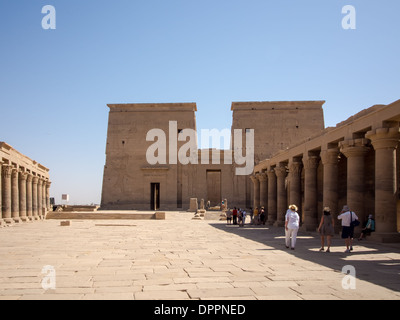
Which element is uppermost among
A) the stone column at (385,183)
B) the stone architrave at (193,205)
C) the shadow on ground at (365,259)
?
the stone column at (385,183)

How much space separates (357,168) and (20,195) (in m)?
22.5

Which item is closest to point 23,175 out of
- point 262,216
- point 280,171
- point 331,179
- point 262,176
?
point 262,176

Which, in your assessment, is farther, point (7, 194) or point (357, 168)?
point (7, 194)

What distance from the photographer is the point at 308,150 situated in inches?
635

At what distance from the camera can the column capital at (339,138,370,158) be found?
1212 centimetres

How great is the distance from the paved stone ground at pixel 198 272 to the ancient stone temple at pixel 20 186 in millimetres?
13160

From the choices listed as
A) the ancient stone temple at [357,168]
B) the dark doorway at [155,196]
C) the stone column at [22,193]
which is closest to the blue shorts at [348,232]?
the ancient stone temple at [357,168]

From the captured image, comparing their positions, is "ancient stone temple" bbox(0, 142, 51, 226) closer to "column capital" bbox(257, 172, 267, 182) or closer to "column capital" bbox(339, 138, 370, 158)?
"column capital" bbox(257, 172, 267, 182)

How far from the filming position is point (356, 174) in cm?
1253

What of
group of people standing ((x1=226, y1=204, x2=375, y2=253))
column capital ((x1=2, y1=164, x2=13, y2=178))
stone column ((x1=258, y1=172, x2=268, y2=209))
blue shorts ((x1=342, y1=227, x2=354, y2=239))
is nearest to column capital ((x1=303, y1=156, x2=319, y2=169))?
group of people standing ((x1=226, y1=204, x2=375, y2=253))

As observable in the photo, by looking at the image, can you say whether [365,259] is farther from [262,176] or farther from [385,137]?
[262,176]

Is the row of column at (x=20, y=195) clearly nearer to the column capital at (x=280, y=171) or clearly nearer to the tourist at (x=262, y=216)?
the tourist at (x=262, y=216)

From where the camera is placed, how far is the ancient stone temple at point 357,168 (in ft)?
35.9
